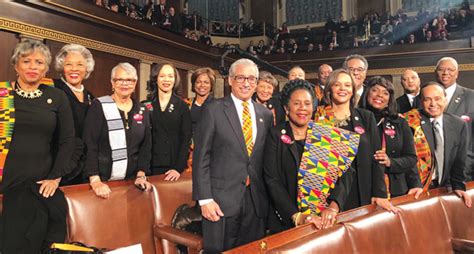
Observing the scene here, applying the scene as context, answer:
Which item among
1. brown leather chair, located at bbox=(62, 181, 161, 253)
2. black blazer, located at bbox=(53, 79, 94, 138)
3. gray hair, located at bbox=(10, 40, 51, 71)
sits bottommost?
brown leather chair, located at bbox=(62, 181, 161, 253)

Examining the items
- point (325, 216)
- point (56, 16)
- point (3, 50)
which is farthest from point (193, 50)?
point (325, 216)

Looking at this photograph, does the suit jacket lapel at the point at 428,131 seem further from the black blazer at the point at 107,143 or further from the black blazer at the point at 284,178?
the black blazer at the point at 107,143

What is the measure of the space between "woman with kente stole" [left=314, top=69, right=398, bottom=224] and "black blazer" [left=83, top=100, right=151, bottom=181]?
1.09 metres

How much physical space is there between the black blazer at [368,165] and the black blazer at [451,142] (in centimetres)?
71

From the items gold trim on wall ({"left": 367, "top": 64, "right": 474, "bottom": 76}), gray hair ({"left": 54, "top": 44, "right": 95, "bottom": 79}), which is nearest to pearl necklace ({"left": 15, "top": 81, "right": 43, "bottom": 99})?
gray hair ({"left": 54, "top": 44, "right": 95, "bottom": 79})

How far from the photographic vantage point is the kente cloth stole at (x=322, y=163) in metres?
1.62

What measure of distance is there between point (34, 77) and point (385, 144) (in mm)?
1916

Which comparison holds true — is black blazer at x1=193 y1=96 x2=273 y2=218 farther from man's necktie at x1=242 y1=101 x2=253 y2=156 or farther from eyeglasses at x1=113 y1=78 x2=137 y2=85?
eyeglasses at x1=113 y1=78 x2=137 y2=85

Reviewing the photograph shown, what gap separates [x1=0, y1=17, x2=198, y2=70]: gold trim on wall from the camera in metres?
5.20

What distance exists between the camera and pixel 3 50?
203 inches

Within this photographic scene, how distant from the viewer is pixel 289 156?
5.78 ft

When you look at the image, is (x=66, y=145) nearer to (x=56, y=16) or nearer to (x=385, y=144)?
(x=385, y=144)

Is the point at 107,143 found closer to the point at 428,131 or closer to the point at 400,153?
the point at 400,153

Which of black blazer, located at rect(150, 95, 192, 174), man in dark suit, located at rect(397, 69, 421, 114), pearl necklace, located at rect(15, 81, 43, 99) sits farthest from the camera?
Result: man in dark suit, located at rect(397, 69, 421, 114)
